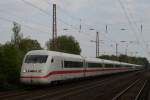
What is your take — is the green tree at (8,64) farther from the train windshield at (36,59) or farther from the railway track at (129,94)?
the railway track at (129,94)

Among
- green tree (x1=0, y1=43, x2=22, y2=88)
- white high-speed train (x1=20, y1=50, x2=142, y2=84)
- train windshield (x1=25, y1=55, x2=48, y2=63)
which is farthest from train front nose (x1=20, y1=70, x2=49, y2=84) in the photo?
green tree (x1=0, y1=43, x2=22, y2=88)

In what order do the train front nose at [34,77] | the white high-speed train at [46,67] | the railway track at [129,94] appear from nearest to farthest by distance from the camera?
the railway track at [129,94], the train front nose at [34,77], the white high-speed train at [46,67]

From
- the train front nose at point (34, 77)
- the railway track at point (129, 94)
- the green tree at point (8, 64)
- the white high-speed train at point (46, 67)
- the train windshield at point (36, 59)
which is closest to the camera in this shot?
the railway track at point (129, 94)

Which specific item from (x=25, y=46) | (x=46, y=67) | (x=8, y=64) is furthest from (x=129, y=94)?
(x=25, y=46)

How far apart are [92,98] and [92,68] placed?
26004 millimetres

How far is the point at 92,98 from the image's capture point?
20.9 meters

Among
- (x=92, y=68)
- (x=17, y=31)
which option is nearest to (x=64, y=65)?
(x=92, y=68)

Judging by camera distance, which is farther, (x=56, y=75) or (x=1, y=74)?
(x=56, y=75)

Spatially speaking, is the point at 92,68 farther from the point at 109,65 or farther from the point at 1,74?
the point at 1,74

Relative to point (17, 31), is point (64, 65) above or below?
below

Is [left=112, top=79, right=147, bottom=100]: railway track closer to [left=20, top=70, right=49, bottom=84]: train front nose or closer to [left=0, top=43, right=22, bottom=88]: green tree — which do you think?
[left=20, top=70, right=49, bottom=84]: train front nose

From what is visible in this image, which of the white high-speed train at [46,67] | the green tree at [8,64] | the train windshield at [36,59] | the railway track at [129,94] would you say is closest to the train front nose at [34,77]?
the white high-speed train at [46,67]

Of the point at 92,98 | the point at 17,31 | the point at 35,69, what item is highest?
the point at 17,31

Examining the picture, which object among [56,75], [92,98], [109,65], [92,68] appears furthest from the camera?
[109,65]
